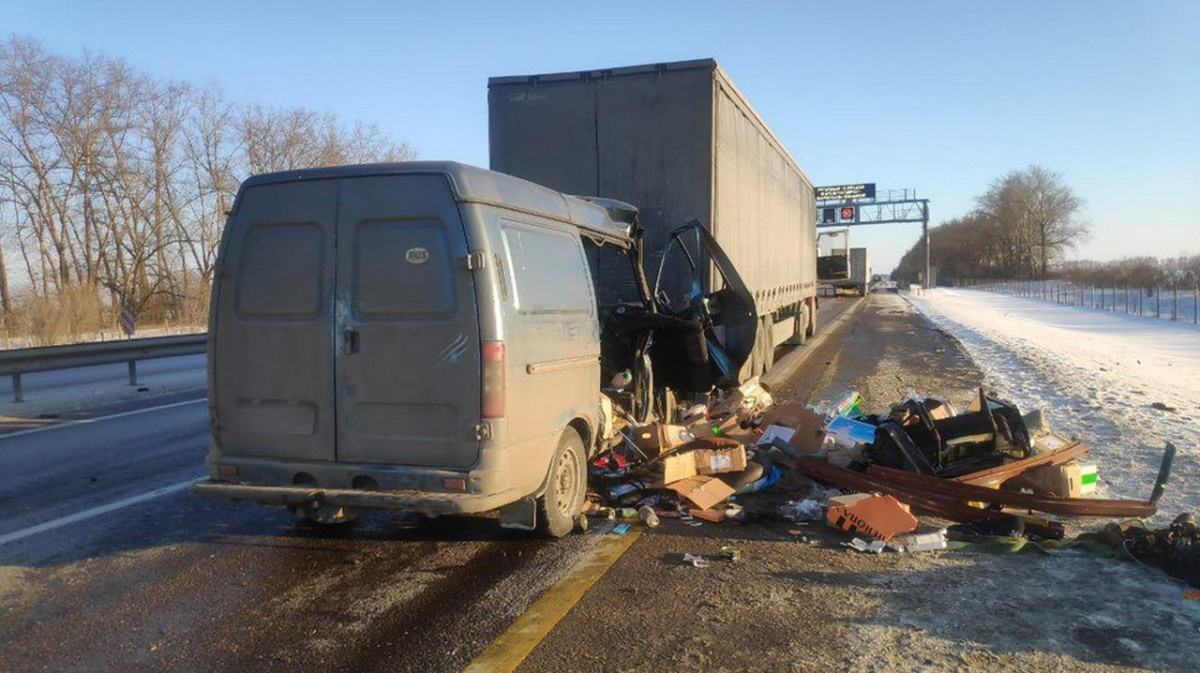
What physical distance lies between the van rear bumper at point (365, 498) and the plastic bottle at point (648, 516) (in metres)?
1.28

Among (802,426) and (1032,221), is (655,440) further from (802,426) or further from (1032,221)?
(1032,221)

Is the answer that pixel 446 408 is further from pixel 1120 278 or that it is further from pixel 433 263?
pixel 1120 278

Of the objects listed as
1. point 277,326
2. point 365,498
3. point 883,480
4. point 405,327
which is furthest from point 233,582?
point 883,480

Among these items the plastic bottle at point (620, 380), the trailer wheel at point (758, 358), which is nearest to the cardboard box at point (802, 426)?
the plastic bottle at point (620, 380)

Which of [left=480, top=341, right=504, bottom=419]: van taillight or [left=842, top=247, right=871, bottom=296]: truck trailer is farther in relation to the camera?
[left=842, top=247, right=871, bottom=296]: truck trailer

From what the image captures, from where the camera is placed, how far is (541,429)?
4973 millimetres

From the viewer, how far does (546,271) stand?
17.3 feet

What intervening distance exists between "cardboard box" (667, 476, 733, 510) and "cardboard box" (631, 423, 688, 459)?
1.94ft

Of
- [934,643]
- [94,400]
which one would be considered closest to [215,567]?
[934,643]

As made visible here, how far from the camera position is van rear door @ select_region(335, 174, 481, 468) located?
453 centimetres

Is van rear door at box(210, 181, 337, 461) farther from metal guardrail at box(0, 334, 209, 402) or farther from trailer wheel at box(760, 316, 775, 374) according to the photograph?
metal guardrail at box(0, 334, 209, 402)

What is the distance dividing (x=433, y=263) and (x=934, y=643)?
10.3ft

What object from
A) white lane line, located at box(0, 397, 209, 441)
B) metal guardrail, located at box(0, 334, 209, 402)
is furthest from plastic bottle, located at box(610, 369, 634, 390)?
metal guardrail, located at box(0, 334, 209, 402)

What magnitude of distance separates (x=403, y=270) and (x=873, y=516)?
130 inches
